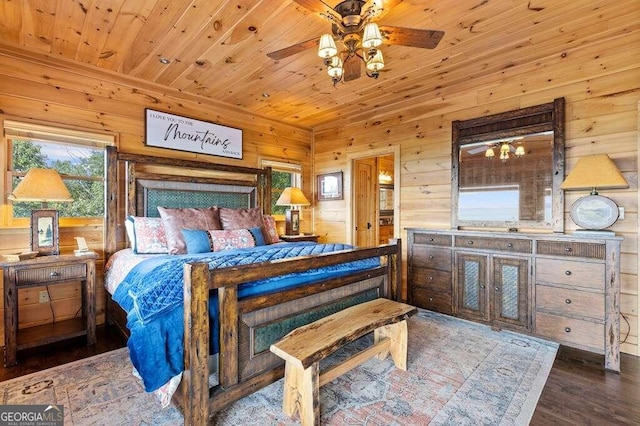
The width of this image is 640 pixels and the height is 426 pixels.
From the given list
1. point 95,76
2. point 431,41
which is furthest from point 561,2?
point 95,76

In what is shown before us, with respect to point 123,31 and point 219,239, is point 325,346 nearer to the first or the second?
point 219,239

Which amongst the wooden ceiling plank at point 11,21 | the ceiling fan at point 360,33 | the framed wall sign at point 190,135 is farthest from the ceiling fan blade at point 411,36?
the framed wall sign at point 190,135

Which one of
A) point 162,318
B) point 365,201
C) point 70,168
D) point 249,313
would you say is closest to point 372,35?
point 249,313

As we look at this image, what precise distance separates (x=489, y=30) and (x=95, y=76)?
3813mm

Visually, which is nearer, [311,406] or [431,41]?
[311,406]

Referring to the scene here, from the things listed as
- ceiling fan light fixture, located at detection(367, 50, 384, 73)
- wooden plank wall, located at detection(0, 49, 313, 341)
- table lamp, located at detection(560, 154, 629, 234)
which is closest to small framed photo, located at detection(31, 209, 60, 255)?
wooden plank wall, located at detection(0, 49, 313, 341)

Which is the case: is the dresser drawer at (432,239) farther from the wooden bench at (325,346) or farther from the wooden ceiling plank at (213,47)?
the wooden ceiling plank at (213,47)

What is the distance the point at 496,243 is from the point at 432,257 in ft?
2.24

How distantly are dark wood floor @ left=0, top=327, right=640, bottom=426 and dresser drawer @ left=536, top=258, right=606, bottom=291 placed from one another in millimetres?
603

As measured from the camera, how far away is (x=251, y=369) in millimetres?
1830

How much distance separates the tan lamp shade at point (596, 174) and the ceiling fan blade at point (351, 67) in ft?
6.76

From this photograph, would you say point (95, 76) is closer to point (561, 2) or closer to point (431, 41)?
point (431, 41)

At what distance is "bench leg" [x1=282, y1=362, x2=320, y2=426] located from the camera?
5.31 feet

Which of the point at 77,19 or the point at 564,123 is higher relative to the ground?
the point at 77,19
